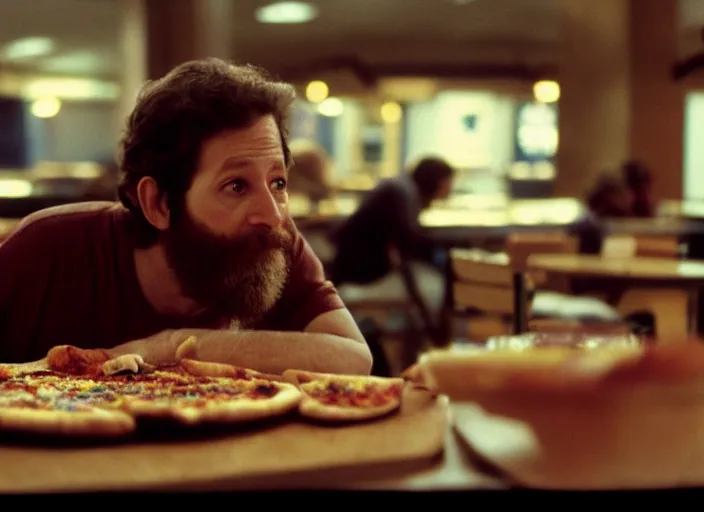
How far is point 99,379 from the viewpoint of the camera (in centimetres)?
151

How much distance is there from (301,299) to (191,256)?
0.29m

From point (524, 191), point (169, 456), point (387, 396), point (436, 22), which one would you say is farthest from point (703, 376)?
point (524, 191)

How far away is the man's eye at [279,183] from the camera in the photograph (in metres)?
1.86

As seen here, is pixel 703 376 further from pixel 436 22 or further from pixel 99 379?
pixel 436 22

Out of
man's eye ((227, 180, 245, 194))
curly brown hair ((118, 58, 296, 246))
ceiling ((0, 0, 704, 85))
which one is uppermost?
ceiling ((0, 0, 704, 85))

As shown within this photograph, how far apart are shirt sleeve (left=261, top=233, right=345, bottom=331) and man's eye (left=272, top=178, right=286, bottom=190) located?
210 millimetres

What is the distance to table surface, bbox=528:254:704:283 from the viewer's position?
15.7ft

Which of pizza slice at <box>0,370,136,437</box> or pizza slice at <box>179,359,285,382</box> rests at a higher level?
pizza slice at <box>0,370,136,437</box>

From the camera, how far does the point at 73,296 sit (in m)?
2.00

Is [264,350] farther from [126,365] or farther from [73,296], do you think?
[73,296]

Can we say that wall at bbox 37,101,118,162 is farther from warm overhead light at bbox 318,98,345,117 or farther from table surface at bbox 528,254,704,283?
table surface at bbox 528,254,704,283

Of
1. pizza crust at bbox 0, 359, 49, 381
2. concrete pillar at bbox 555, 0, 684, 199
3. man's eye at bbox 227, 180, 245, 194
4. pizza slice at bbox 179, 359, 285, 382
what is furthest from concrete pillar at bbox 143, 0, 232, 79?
pizza slice at bbox 179, 359, 285, 382

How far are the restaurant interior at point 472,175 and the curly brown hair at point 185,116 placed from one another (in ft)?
0.55

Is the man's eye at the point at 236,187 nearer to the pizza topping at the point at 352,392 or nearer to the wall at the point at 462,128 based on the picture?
the pizza topping at the point at 352,392
